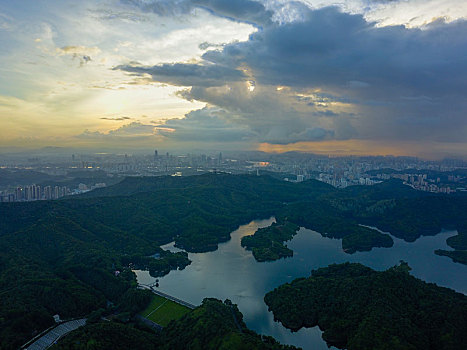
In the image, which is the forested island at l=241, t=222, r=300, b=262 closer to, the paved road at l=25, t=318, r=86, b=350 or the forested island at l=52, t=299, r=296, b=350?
the forested island at l=52, t=299, r=296, b=350

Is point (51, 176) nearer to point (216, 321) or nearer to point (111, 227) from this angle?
point (111, 227)

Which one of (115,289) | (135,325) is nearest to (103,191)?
(115,289)

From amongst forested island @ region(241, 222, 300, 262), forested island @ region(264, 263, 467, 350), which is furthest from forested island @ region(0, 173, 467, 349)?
forested island @ region(264, 263, 467, 350)

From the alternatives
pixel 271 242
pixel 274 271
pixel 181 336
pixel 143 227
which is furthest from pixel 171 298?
pixel 143 227

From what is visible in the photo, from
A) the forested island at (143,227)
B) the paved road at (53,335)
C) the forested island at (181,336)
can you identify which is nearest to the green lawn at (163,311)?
the forested island at (181,336)

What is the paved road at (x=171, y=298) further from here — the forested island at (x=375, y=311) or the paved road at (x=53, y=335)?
the paved road at (x=53, y=335)

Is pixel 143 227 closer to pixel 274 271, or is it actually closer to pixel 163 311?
pixel 274 271
